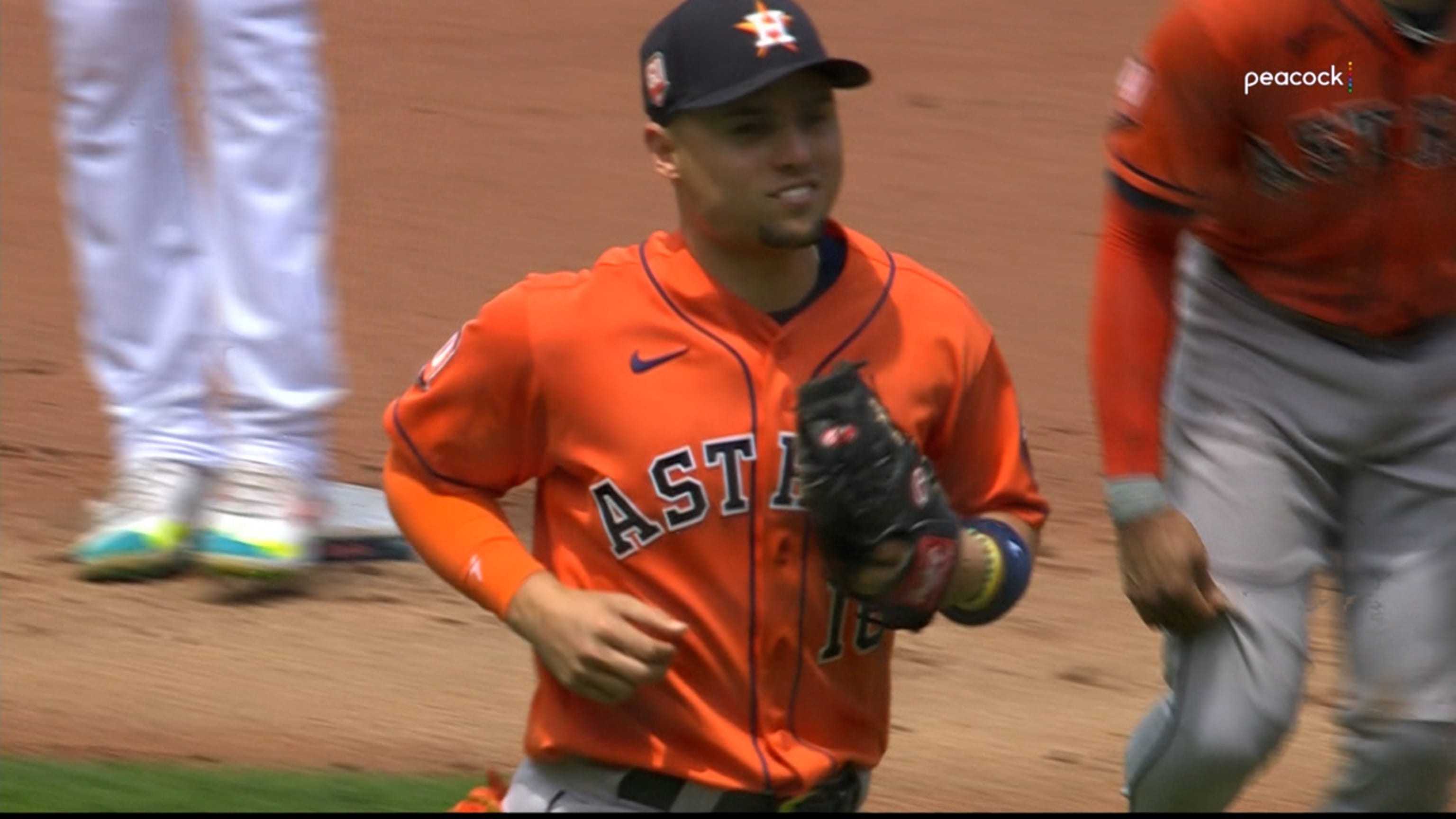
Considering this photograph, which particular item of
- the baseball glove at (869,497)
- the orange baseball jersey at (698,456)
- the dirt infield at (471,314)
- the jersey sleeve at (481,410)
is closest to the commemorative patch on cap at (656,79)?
the orange baseball jersey at (698,456)

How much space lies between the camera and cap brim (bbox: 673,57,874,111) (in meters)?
2.99

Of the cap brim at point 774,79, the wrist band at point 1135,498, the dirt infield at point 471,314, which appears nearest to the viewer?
the cap brim at point 774,79

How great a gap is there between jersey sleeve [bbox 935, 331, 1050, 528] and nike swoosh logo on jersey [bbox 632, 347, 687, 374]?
1.28 ft

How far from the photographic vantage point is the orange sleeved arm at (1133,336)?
3.51 meters

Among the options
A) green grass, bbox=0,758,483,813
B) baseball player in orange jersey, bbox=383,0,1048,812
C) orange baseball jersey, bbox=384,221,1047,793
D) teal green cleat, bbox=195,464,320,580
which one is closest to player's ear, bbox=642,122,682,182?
baseball player in orange jersey, bbox=383,0,1048,812

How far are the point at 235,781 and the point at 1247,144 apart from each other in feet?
7.63

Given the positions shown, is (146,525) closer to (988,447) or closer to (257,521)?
(257,521)

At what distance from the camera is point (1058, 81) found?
1174cm

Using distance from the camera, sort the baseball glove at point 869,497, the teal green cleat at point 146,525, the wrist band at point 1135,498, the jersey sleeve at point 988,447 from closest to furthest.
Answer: the baseball glove at point 869,497, the jersey sleeve at point 988,447, the wrist band at point 1135,498, the teal green cleat at point 146,525

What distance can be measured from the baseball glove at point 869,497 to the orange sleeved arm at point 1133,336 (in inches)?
26.2

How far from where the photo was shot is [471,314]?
866 cm

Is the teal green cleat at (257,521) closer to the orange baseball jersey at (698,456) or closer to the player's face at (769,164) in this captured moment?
the orange baseball jersey at (698,456)

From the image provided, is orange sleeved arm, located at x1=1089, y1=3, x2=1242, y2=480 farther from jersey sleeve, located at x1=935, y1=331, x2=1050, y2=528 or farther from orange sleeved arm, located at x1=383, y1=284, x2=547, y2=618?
orange sleeved arm, located at x1=383, y1=284, x2=547, y2=618

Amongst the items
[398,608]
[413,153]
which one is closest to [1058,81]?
[413,153]
